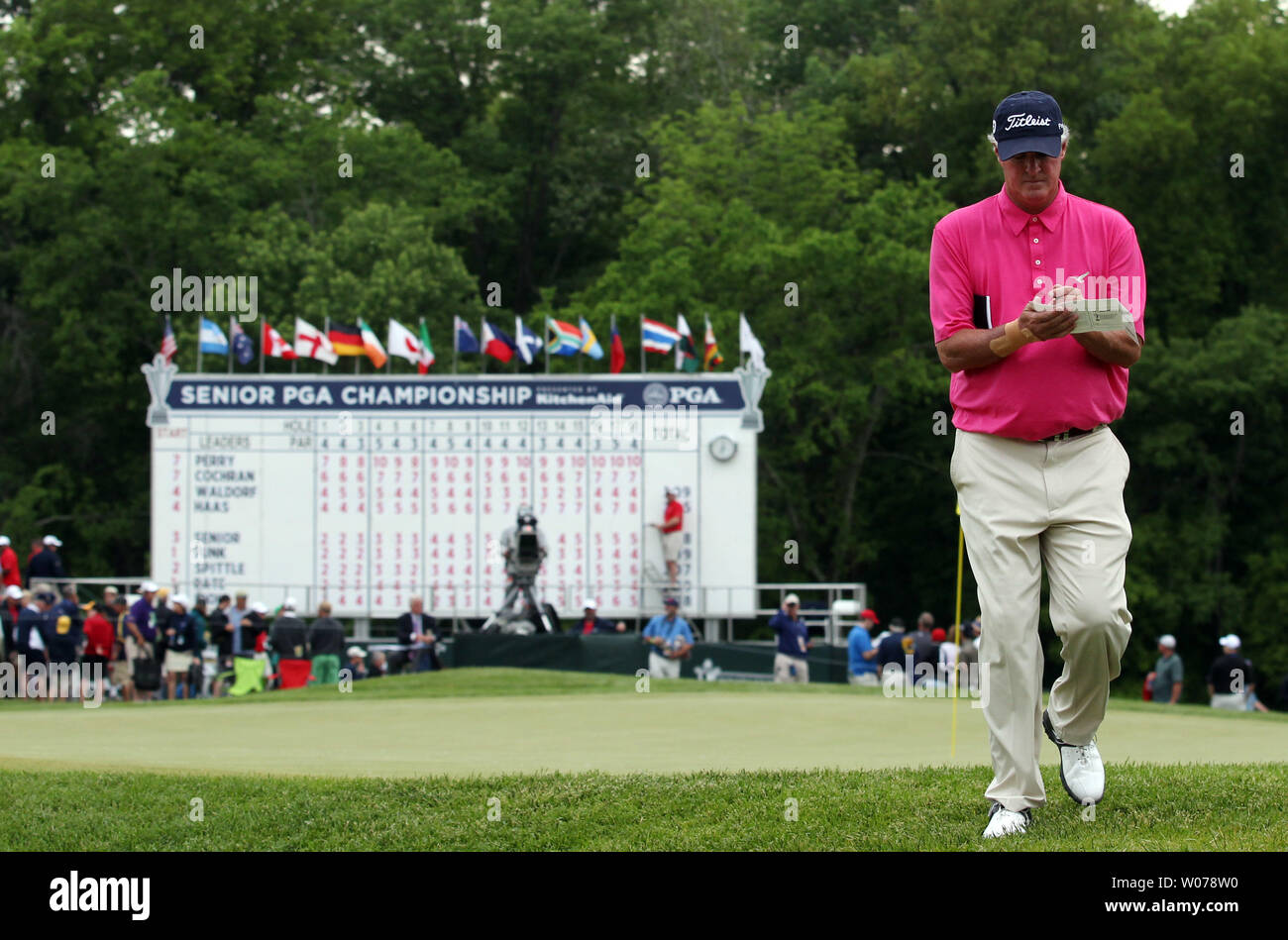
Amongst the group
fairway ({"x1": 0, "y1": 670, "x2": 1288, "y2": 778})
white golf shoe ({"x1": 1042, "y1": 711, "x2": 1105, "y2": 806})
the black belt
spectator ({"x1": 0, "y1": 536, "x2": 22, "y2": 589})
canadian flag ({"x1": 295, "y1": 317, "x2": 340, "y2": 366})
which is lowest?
fairway ({"x1": 0, "y1": 670, "x2": 1288, "y2": 778})

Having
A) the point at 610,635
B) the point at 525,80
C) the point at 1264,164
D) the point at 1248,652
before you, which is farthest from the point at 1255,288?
the point at 610,635

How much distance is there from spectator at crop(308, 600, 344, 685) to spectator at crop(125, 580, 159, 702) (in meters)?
2.14

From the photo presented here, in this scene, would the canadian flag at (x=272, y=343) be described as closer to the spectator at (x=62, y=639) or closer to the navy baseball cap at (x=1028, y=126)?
the spectator at (x=62, y=639)

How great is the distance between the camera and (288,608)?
81.8ft

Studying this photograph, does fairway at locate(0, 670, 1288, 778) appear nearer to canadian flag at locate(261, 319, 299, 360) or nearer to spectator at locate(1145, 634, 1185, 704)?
spectator at locate(1145, 634, 1185, 704)

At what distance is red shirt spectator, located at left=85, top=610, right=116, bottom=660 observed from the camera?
24359 mm

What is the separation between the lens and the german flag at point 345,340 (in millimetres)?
32125

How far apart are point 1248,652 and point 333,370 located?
22.7 metres

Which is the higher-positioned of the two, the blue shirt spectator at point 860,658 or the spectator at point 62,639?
the spectator at point 62,639

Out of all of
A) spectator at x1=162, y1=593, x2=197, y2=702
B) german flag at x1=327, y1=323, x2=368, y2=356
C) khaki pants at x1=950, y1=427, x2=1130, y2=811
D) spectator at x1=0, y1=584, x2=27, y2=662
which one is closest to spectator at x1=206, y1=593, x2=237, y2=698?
spectator at x1=162, y1=593, x2=197, y2=702

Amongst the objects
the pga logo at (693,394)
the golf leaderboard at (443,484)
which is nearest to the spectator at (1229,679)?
the golf leaderboard at (443,484)
